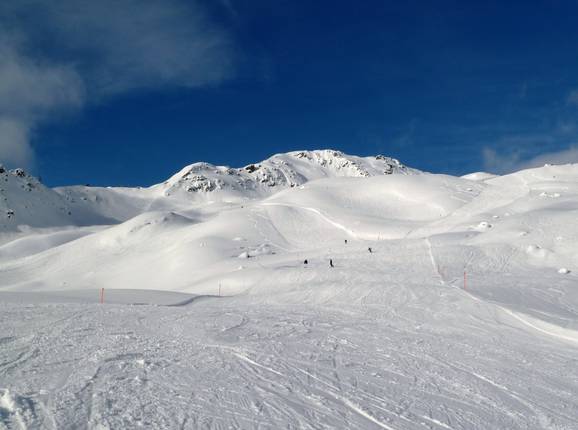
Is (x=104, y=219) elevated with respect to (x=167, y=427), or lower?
elevated

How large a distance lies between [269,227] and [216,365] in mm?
44747

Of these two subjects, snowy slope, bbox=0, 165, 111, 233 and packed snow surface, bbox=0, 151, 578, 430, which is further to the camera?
snowy slope, bbox=0, 165, 111, 233

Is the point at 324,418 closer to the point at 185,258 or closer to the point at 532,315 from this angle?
the point at 532,315

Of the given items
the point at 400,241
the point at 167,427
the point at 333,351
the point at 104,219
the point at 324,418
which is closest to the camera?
the point at 167,427

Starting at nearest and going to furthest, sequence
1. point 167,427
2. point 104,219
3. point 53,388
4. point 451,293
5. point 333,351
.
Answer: point 167,427, point 53,388, point 333,351, point 451,293, point 104,219

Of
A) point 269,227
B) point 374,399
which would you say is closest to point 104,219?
point 269,227

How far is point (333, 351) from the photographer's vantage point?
436 inches

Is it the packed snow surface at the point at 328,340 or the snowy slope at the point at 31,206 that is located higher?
the snowy slope at the point at 31,206

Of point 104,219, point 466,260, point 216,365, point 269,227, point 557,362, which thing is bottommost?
point 557,362

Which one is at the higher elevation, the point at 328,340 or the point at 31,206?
the point at 31,206

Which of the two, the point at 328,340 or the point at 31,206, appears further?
the point at 31,206

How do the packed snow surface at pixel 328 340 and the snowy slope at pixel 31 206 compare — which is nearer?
the packed snow surface at pixel 328 340

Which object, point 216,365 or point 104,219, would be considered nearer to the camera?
point 216,365

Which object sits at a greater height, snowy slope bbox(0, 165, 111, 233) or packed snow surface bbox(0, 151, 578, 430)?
snowy slope bbox(0, 165, 111, 233)
